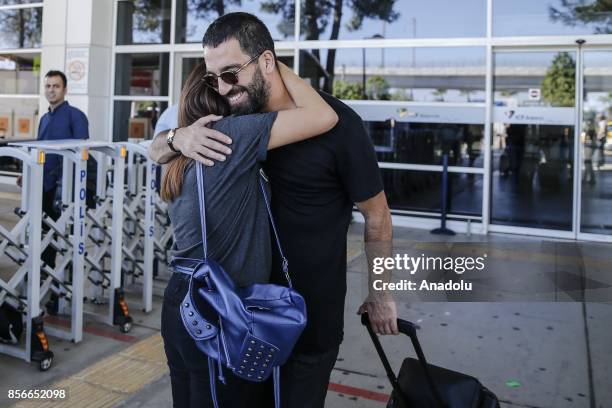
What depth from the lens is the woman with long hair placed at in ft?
5.97

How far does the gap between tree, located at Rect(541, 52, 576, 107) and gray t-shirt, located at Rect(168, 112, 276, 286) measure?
7.79 m

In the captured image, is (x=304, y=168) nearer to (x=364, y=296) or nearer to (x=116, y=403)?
(x=364, y=296)

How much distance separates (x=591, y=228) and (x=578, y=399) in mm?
5546

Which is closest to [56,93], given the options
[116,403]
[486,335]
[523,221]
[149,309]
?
[149,309]

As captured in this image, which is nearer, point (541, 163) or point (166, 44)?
point (541, 163)

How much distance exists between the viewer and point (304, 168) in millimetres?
1962

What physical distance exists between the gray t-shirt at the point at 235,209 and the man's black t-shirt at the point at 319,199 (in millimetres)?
106

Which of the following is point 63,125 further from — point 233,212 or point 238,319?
point 238,319

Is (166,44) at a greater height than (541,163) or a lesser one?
greater

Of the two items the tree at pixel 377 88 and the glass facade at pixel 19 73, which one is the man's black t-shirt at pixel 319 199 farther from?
the glass facade at pixel 19 73

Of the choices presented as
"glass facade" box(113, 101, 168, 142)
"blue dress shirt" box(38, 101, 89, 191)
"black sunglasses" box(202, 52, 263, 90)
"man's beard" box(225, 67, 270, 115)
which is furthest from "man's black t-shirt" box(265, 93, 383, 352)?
"glass facade" box(113, 101, 168, 142)

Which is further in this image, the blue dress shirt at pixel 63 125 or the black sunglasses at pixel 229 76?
the blue dress shirt at pixel 63 125

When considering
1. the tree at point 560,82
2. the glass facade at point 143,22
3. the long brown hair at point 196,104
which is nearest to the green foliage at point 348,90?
the tree at point 560,82

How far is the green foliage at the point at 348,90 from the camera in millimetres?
9680
